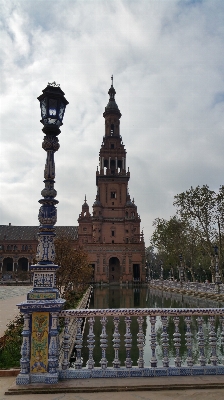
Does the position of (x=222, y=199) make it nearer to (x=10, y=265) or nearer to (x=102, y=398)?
(x=102, y=398)

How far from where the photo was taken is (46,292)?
18.0ft

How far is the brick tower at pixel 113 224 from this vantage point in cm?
5581

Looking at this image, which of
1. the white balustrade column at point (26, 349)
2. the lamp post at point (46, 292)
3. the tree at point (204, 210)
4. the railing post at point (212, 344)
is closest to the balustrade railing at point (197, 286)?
the tree at point (204, 210)

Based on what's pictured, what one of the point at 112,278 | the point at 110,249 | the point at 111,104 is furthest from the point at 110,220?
the point at 111,104

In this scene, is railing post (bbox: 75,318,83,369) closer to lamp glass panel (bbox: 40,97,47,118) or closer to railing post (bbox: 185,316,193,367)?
→ railing post (bbox: 185,316,193,367)

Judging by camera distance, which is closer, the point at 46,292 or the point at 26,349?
the point at 26,349

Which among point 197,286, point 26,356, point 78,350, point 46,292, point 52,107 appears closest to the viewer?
point 26,356

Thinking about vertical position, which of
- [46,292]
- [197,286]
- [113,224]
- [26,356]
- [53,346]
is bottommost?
[197,286]

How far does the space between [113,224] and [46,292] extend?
53253mm

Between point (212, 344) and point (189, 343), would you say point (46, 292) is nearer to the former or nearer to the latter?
point (189, 343)

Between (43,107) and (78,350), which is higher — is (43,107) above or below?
A: above

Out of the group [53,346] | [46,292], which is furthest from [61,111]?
[53,346]

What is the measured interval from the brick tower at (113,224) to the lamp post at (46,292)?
48.7 metres

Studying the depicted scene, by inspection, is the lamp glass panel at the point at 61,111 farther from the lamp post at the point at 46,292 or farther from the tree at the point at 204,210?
the tree at the point at 204,210
